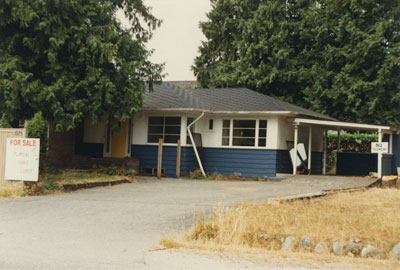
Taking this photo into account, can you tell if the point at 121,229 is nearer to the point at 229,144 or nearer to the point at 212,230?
the point at 212,230

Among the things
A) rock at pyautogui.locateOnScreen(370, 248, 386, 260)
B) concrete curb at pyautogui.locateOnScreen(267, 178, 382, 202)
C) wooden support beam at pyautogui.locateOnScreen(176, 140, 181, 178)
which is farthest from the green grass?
rock at pyautogui.locateOnScreen(370, 248, 386, 260)

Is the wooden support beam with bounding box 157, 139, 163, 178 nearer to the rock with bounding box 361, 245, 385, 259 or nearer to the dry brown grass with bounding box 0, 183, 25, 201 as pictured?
the dry brown grass with bounding box 0, 183, 25, 201

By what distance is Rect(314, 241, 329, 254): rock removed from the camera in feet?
26.0

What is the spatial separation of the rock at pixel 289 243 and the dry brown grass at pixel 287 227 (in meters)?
0.09

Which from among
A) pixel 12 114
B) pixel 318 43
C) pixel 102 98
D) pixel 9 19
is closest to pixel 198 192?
pixel 102 98

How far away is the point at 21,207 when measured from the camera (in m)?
12.2

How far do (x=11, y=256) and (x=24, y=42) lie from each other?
11763 millimetres

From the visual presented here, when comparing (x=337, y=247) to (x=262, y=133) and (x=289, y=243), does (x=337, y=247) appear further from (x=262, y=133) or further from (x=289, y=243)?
(x=262, y=133)

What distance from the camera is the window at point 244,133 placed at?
22.2 meters

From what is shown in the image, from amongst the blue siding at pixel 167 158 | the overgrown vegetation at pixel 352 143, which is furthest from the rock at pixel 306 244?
the overgrown vegetation at pixel 352 143

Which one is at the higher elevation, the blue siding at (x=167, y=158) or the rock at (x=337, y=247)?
the blue siding at (x=167, y=158)

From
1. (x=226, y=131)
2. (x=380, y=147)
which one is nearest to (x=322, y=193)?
(x=380, y=147)

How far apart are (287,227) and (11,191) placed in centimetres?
842

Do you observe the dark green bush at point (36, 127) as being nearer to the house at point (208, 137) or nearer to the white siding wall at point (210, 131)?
the house at point (208, 137)
